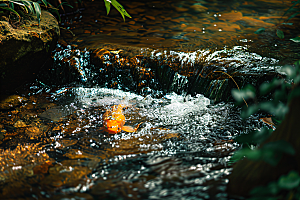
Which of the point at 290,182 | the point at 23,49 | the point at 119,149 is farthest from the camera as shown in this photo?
the point at 23,49

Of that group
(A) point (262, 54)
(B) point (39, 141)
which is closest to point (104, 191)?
(B) point (39, 141)

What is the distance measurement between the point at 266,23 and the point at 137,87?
304cm

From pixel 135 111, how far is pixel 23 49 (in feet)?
5.31

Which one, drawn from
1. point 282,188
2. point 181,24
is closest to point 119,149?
point 282,188

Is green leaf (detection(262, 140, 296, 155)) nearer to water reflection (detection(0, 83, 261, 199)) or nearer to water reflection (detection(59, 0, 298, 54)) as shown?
water reflection (detection(0, 83, 261, 199))

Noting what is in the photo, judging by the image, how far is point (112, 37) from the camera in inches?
158

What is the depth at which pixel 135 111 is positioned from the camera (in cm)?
281

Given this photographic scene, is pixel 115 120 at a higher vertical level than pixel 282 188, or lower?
lower

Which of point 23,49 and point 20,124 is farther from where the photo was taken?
point 23,49

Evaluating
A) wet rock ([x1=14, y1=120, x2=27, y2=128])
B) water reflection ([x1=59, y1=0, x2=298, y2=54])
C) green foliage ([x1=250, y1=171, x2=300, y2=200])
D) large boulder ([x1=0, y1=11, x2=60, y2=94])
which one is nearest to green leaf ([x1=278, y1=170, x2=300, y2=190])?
green foliage ([x1=250, y1=171, x2=300, y2=200])

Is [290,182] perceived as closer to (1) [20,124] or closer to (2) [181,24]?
(1) [20,124]

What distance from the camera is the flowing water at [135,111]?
161 centimetres

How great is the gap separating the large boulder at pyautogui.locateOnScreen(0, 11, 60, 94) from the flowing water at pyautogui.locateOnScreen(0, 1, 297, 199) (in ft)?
0.66

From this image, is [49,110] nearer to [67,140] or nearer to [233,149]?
[67,140]
